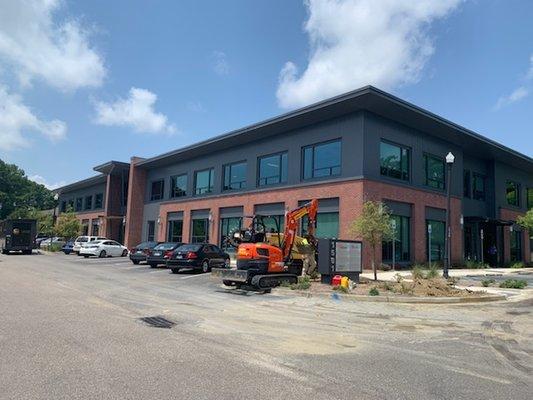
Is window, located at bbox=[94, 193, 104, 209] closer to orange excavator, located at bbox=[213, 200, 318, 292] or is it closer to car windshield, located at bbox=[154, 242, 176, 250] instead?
car windshield, located at bbox=[154, 242, 176, 250]

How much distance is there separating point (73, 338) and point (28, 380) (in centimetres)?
235

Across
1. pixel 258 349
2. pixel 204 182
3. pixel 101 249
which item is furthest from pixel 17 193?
pixel 258 349

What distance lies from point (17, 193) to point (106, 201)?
60.9 meters

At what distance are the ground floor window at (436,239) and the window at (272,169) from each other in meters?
9.83

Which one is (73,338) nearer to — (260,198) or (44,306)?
(44,306)

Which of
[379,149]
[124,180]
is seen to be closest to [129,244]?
[124,180]

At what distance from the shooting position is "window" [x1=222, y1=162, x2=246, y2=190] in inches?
1383

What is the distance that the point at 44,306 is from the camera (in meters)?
11.2

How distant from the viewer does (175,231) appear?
4238cm

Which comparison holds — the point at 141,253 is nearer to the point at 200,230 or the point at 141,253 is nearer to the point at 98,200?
the point at 200,230

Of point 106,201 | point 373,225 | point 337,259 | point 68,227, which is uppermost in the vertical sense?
point 106,201

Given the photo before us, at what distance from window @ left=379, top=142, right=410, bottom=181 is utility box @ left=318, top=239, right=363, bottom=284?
10.0 meters

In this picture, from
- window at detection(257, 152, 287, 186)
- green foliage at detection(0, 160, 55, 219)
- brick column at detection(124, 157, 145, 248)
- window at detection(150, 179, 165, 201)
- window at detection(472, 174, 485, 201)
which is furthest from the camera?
green foliage at detection(0, 160, 55, 219)

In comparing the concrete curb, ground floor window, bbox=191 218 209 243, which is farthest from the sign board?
ground floor window, bbox=191 218 209 243
